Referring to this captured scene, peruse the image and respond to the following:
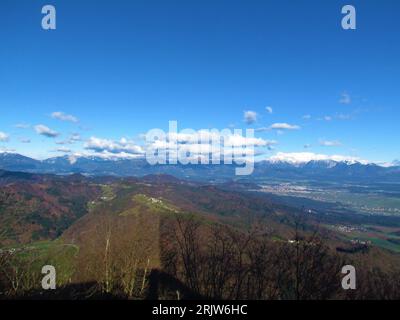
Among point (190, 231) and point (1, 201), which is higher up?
point (1, 201)

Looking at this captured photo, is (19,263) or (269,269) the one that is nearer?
(19,263)
